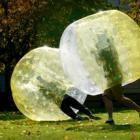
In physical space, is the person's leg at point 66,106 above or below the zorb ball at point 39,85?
below

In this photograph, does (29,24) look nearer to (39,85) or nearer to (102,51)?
(39,85)

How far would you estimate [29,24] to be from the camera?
3078 centimetres

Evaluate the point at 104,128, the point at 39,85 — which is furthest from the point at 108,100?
the point at 39,85

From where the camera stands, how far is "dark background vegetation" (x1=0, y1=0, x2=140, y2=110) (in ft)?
99.7

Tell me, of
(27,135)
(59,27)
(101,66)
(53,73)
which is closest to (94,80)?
(101,66)

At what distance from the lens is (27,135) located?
13.9 meters

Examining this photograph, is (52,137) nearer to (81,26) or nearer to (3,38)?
(81,26)

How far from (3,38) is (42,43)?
5.68ft

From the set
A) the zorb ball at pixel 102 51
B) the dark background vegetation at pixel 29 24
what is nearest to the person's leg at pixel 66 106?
the zorb ball at pixel 102 51

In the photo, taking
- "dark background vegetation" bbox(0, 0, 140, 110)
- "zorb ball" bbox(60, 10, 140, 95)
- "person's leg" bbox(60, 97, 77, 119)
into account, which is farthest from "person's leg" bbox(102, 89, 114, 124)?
"dark background vegetation" bbox(0, 0, 140, 110)

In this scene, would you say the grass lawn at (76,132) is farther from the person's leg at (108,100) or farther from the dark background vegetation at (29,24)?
the dark background vegetation at (29,24)

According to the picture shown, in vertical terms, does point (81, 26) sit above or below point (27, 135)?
above

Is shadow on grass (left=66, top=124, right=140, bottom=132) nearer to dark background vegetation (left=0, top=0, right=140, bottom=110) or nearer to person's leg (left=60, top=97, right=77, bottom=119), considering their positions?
person's leg (left=60, top=97, right=77, bottom=119)

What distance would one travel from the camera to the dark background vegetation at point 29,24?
3038 cm
